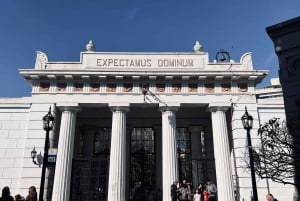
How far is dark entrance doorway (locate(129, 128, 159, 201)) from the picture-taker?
24.7m

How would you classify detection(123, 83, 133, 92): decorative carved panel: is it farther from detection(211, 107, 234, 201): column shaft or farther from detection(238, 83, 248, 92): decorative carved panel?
detection(238, 83, 248, 92): decorative carved panel

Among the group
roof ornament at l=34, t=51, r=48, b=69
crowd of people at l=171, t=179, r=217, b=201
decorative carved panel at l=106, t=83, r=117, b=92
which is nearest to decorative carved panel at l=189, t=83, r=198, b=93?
decorative carved panel at l=106, t=83, r=117, b=92

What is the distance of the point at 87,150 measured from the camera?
24500mm

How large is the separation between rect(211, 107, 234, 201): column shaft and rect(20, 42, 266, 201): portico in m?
0.06

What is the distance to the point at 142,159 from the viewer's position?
25.1 metres

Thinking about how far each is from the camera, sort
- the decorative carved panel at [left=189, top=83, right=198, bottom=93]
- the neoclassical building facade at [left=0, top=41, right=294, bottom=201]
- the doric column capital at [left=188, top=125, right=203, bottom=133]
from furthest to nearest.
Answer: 1. the doric column capital at [left=188, top=125, right=203, bottom=133]
2. the decorative carved panel at [left=189, top=83, right=198, bottom=93]
3. the neoclassical building facade at [left=0, top=41, right=294, bottom=201]

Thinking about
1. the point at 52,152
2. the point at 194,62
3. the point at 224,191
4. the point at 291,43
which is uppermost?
the point at 194,62

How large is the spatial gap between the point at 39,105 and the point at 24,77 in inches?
91.5

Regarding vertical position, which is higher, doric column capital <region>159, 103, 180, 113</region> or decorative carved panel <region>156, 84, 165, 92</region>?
decorative carved panel <region>156, 84, 165, 92</region>

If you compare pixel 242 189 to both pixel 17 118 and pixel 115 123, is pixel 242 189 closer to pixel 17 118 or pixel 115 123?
pixel 115 123

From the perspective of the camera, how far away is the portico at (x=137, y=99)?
63.8 ft

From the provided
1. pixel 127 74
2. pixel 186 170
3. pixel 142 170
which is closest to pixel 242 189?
pixel 186 170

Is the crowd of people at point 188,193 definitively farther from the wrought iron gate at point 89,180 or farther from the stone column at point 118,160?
the wrought iron gate at point 89,180

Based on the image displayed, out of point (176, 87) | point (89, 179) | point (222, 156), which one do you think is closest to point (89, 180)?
point (89, 179)
